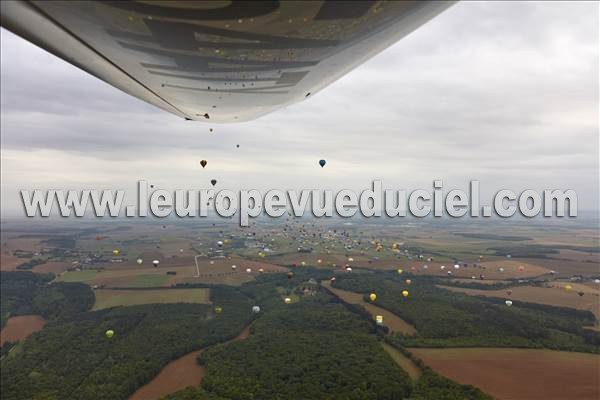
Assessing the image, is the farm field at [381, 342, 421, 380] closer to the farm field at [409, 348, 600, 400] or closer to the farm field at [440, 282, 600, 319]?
the farm field at [409, 348, 600, 400]

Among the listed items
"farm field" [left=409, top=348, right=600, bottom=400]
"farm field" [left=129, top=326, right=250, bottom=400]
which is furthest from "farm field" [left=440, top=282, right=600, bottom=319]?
"farm field" [left=129, top=326, right=250, bottom=400]

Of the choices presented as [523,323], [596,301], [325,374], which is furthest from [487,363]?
[596,301]

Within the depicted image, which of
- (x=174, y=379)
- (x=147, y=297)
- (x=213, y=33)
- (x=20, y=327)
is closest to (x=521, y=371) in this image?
(x=174, y=379)

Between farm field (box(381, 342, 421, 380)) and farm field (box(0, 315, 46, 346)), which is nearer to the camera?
farm field (box(381, 342, 421, 380))

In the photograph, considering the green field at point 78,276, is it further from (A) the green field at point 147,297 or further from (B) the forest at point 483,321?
(B) the forest at point 483,321

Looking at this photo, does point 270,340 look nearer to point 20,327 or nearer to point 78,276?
point 20,327

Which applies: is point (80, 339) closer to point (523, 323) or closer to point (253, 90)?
point (253, 90)

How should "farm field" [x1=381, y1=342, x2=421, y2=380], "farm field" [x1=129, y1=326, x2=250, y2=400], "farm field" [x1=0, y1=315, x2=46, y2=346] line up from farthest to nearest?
"farm field" [x1=0, y1=315, x2=46, y2=346]
"farm field" [x1=381, y1=342, x2=421, y2=380]
"farm field" [x1=129, y1=326, x2=250, y2=400]
